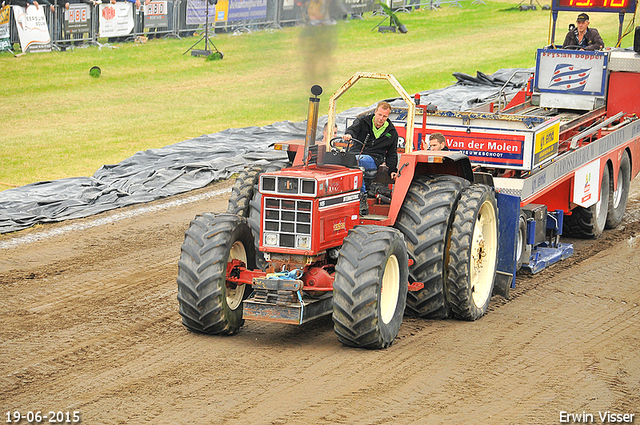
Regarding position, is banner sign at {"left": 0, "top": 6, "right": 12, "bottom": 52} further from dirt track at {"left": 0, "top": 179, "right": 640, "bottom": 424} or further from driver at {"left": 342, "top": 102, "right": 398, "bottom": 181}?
driver at {"left": 342, "top": 102, "right": 398, "bottom": 181}

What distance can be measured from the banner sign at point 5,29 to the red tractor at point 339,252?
18571mm

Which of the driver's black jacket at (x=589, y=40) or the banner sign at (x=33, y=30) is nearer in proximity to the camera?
the driver's black jacket at (x=589, y=40)

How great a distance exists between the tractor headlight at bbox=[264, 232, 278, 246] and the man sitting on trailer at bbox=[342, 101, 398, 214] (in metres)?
1.39

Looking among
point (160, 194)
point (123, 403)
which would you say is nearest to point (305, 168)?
point (123, 403)

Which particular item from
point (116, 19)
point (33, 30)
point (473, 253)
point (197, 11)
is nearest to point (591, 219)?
point (473, 253)

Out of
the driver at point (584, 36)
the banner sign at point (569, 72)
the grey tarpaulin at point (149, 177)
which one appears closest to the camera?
the grey tarpaulin at point (149, 177)

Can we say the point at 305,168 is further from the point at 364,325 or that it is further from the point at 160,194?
the point at 160,194

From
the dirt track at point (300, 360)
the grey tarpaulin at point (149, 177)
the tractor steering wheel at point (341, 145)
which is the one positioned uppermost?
the tractor steering wheel at point (341, 145)

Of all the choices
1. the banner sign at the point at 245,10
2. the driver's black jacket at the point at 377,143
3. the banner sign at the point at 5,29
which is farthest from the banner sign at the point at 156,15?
the driver's black jacket at the point at 377,143

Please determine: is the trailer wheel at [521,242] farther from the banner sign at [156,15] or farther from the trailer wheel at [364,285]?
the banner sign at [156,15]

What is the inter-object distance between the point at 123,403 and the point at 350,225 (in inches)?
105

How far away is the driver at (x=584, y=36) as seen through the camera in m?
14.6

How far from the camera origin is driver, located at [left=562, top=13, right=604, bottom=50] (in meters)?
14.6

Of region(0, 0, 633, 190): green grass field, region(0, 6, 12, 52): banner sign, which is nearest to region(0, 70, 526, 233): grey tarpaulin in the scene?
region(0, 0, 633, 190): green grass field
